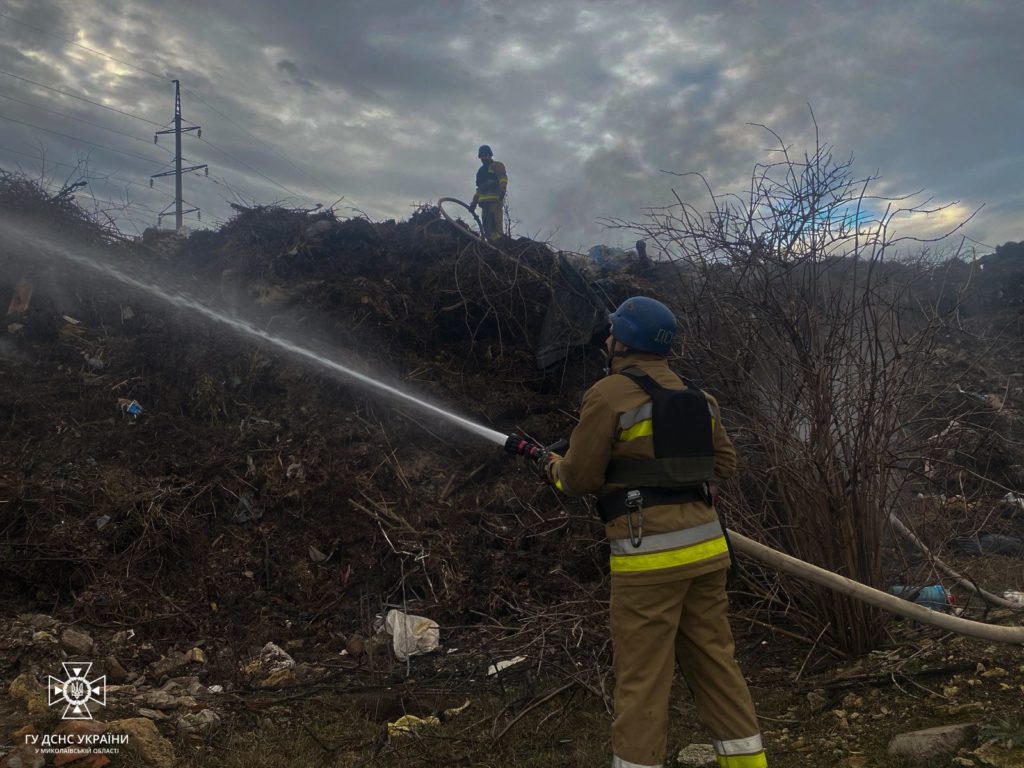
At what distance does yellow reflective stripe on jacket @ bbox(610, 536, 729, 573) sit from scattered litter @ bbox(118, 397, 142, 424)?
5475 millimetres

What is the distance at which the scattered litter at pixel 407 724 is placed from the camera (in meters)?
3.31

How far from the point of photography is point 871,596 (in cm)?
311

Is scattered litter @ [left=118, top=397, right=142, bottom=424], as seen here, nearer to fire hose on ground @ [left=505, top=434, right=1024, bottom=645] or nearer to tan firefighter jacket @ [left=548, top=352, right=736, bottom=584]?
fire hose on ground @ [left=505, top=434, right=1024, bottom=645]

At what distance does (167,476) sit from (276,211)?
4274mm

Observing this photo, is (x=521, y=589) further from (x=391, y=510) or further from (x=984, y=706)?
(x=984, y=706)

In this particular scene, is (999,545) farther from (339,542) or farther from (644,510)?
(339,542)

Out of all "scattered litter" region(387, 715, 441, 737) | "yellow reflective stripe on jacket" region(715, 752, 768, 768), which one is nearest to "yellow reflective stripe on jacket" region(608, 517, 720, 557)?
"yellow reflective stripe on jacket" region(715, 752, 768, 768)

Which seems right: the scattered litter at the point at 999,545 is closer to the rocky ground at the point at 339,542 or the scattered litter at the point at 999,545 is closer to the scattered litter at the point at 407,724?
the rocky ground at the point at 339,542

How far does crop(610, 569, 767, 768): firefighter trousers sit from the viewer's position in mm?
2490

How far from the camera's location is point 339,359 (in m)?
6.94

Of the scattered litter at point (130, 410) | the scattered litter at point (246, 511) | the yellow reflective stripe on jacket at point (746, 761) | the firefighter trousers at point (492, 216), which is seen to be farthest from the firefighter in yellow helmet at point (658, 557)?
the firefighter trousers at point (492, 216)

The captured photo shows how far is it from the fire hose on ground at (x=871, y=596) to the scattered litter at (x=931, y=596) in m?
0.59

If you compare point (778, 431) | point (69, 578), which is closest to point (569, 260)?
point (778, 431)

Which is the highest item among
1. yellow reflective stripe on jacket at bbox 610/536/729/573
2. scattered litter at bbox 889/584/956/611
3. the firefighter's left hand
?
the firefighter's left hand
